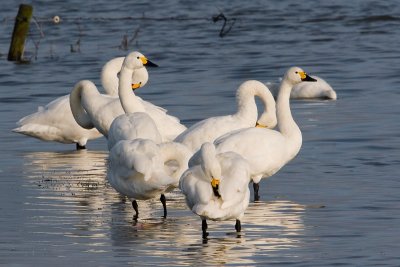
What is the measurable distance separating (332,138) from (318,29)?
15.3 metres

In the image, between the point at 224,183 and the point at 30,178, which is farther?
the point at 30,178

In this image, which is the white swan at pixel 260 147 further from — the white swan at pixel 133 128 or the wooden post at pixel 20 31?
the wooden post at pixel 20 31

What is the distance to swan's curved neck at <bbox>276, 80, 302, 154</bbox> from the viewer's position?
12453mm

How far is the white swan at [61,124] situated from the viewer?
16.0 metres

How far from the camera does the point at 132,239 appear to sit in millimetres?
10094

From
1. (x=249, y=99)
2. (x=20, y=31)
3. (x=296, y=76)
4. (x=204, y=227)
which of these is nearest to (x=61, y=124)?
(x=249, y=99)

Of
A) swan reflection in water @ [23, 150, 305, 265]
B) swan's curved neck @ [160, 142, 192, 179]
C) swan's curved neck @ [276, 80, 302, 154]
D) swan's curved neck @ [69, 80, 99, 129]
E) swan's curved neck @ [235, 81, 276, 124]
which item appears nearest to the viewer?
swan reflection in water @ [23, 150, 305, 265]

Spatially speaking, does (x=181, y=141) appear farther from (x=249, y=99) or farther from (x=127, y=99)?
(x=127, y=99)

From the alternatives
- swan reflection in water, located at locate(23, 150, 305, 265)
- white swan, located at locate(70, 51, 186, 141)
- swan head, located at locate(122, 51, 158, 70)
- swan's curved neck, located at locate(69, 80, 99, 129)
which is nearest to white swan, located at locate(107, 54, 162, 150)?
swan reflection in water, located at locate(23, 150, 305, 265)

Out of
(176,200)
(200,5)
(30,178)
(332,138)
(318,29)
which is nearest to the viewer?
(176,200)

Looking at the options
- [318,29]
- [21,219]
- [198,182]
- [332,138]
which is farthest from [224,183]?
[318,29]

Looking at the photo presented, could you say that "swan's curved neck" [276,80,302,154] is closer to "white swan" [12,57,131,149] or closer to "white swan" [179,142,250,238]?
"white swan" [179,142,250,238]

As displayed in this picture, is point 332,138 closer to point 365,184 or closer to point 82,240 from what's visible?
point 365,184

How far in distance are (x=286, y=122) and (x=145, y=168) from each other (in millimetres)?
2398
